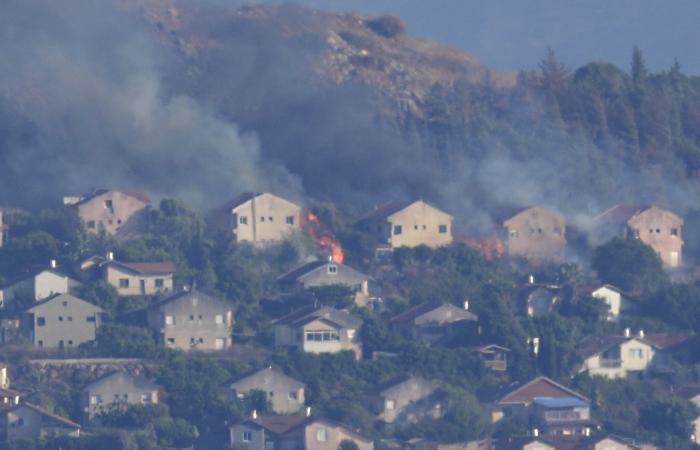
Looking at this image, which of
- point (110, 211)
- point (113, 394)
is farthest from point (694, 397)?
point (110, 211)

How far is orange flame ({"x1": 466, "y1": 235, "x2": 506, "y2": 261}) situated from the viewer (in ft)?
287

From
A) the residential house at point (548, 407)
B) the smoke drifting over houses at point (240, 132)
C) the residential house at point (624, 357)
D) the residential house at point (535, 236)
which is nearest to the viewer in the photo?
the residential house at point (548, 407)

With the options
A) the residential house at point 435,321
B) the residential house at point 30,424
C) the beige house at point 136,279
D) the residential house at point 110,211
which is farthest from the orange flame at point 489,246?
the residential house at point 30,424

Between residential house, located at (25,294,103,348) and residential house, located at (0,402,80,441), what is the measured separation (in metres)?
6.18

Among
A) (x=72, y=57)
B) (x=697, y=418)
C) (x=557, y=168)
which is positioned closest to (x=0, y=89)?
(x=72, y=57)

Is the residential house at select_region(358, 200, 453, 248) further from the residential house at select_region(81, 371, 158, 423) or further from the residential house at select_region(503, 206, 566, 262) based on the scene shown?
the residential house at select_region(81, 371, 158, 423)

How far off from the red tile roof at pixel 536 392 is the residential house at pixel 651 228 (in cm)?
1711

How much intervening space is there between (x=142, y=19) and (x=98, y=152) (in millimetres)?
10847

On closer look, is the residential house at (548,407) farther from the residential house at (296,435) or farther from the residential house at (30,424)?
the residential house at (30,424)

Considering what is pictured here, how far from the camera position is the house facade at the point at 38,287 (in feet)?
255

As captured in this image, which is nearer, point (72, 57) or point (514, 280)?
point (514, 280)

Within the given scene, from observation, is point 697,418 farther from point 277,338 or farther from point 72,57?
point 72,57

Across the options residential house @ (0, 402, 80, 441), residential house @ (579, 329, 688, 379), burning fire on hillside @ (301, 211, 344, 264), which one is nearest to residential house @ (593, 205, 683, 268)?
burning fire on hillside @ (301, 211, 344, 264)

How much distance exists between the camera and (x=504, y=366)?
75625 millimetres
